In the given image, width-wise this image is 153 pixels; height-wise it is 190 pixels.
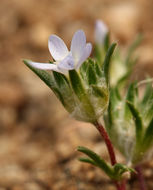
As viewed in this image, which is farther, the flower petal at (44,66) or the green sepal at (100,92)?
the green sepal at (100,92)

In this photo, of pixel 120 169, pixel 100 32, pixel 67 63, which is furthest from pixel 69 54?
pixel 100 32

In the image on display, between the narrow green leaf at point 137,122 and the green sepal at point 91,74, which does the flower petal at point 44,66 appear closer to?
the green sepal at point 91,74

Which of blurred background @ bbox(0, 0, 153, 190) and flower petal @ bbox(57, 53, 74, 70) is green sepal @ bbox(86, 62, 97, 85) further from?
blurred background @ bbox(0, 0, 153, 190)

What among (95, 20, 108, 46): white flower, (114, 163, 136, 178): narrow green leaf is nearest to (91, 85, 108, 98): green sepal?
(114, 163, 136, 178): narrow green leaf

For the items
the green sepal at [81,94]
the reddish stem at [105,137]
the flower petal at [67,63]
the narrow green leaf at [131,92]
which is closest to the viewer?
the flower petal at [67,63]

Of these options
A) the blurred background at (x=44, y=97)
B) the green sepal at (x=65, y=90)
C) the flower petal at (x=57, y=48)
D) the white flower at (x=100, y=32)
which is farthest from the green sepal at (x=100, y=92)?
the white flower at (x=100, y=32)

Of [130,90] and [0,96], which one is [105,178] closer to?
[130,90]

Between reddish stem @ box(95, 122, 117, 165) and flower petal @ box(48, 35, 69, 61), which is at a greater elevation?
flower petal @ box(48, 35, 69, 61)
